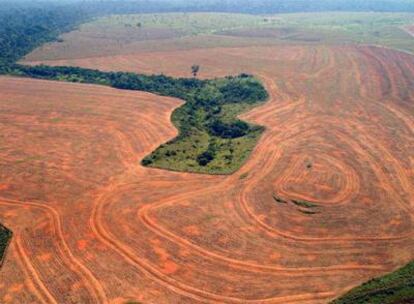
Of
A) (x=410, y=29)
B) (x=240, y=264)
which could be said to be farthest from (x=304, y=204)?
(x=410, y=29)

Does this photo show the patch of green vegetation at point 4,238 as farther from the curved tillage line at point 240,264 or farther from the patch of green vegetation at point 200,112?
the patch of green vegetation at point 200,112

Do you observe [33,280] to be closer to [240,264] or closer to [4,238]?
[4,238]

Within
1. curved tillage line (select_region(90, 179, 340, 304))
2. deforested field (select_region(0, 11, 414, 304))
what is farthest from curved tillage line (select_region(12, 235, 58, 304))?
curved tillage line (select_region(90, 179, 340, 304))

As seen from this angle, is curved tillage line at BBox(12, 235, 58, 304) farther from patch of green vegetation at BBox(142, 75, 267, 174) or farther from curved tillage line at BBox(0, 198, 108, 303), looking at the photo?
patch of green vegetation at BBox(142, 75, 267, 174)

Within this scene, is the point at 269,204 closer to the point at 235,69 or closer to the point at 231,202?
the point at 231,202

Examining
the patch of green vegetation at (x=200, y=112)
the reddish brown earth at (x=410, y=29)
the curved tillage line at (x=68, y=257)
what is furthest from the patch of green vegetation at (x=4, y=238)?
the reddish brown earth at (x=410, y=29)
